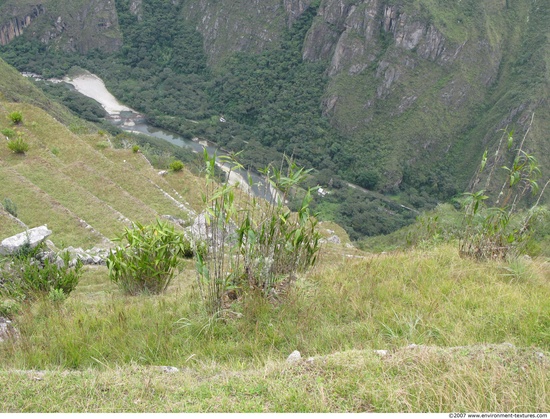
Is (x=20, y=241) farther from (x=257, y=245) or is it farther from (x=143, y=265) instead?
(x=257, y=245)

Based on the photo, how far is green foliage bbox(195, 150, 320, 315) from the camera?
3723 millimetres

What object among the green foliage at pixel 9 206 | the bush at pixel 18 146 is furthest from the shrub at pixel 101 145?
the green foliage at pixel 9 206

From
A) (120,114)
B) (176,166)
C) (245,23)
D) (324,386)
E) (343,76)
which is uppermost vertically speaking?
(245,23)

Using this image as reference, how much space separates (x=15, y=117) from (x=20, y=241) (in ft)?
44.4

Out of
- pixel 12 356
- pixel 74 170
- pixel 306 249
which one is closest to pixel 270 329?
pixel 306 249

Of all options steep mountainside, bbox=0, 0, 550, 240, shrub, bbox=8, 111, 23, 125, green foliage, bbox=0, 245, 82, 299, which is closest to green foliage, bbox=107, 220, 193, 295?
green foliage, bbox=0, 245, 82, 299

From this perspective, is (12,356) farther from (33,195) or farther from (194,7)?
(194,7)

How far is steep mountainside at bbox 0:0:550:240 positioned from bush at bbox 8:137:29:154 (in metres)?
33.7

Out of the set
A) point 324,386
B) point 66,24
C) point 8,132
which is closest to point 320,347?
point 324,386

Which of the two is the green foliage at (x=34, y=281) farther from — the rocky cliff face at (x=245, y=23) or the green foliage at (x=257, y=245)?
the rocky cliff face at (x=245, y=23)

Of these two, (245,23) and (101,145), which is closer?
(101,145)

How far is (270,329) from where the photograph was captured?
3516 millimetres

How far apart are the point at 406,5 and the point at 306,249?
80.5 meters

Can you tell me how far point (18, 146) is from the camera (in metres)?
15.0
